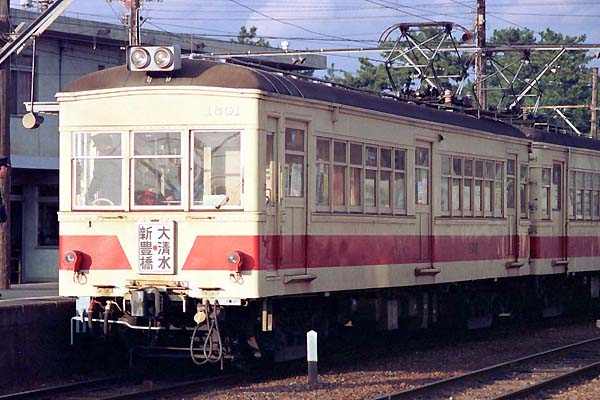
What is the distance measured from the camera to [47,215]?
89.4 ft

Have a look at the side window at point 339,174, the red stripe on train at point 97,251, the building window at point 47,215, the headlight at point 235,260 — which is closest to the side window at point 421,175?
the side window at point 339,174

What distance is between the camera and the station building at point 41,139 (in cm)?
2589

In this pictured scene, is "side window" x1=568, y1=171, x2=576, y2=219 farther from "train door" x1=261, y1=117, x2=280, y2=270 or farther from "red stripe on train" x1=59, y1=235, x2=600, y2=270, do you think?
"train door" x1=261, y1=117, x2=280, y2=270

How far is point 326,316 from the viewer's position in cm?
1490

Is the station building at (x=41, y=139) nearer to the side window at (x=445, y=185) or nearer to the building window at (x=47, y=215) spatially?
the building window at (x=47, y=215)

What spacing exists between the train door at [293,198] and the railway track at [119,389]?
157 cm

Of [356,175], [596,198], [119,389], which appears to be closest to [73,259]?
[119,389]

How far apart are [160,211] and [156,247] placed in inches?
15.2

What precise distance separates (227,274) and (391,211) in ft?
11.6

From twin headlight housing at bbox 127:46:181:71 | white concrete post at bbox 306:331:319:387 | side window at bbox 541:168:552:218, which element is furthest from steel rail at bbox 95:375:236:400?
side window at bbox 541:168:552:218

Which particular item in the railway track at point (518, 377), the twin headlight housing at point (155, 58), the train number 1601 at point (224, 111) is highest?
the twin headlight housing at point (155, 58)

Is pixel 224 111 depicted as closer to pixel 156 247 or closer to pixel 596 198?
pixel 156 247

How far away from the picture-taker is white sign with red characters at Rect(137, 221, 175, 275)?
42.7 feet

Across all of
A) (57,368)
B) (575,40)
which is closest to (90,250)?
(57,368)
